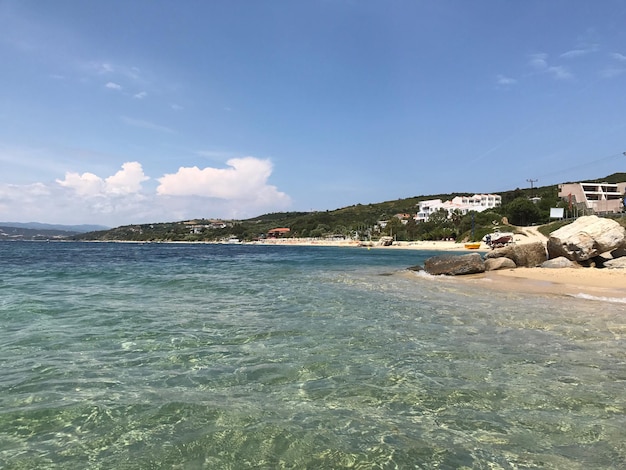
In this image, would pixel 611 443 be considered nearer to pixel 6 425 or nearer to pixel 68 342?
pixel 6 425

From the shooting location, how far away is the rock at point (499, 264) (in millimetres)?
29656

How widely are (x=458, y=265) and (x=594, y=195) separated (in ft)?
327

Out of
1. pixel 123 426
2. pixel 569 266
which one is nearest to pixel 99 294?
pixel 123 426

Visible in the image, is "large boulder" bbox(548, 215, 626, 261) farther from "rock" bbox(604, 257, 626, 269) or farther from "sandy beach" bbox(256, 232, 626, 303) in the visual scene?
"sandy beach" bbox(256, 232, 626, 303)

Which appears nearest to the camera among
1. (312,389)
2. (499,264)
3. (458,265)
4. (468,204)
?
(312,389)

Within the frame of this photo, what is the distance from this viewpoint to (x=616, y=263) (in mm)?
Result: 26219

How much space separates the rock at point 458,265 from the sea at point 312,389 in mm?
14790

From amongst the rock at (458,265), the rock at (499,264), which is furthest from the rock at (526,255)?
the rock at (458,265)

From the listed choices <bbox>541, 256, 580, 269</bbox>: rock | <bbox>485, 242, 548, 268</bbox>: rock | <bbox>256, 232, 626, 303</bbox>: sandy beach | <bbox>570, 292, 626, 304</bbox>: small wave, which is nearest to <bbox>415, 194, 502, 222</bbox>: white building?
<bbox>485, 242, 548, 268</bbox>: rock

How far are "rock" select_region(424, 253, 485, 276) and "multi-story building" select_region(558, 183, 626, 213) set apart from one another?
80.8 m

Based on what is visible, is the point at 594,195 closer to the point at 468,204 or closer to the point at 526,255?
the point at 468,204

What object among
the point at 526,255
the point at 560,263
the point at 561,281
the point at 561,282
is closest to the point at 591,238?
the point at 560,263

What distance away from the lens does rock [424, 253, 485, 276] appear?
2819 cm

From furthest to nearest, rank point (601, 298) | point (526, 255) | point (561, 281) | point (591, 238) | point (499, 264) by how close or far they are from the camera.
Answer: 1. point (526, 255)
2. point (499, 264)
3. point (591, 238)
4. point (561, 281)
5. point (601, 298)
